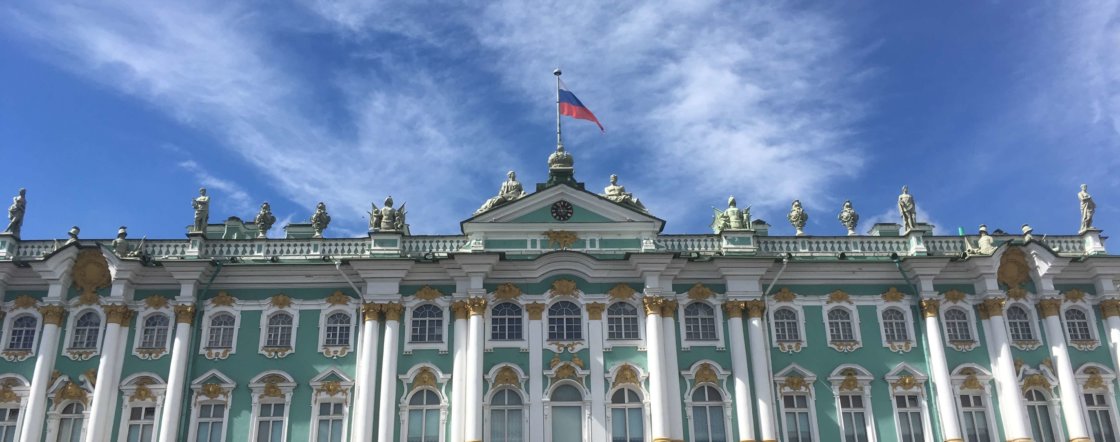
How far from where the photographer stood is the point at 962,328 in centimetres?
3472

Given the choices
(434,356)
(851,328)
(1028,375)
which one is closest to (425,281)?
(434,356)

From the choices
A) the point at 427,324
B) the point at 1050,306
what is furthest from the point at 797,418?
the point at 427,324

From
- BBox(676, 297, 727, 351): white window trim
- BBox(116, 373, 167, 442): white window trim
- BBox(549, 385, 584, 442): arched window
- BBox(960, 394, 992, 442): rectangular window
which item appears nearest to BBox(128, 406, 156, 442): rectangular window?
BBox(116, 373, 167, 442): white window trim

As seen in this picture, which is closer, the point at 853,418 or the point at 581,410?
the point at 581,410

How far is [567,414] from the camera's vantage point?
32.8m

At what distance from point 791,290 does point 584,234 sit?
7.59 meters

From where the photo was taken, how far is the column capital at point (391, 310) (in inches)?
1329

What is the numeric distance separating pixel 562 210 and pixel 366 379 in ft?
29.8

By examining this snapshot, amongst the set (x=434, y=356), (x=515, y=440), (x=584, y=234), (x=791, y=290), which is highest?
(x=584, y=234)

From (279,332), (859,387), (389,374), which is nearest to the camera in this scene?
(389,374)

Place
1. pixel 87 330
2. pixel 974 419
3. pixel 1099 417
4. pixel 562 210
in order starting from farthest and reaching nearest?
pixel 562 210 → pixel 87 330 → pixel 1099 417 → pixel 974 419

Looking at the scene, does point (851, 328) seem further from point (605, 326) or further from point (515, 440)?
point (515, 440)

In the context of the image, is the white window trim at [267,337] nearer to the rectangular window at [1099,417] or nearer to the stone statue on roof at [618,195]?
the stone statue on roof at [618,195]

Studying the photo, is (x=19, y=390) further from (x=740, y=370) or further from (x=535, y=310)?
(x=740, y=370)
